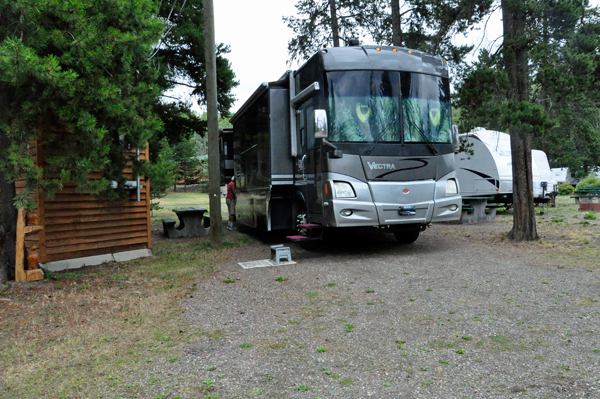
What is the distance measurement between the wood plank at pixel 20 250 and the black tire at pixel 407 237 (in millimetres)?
6963

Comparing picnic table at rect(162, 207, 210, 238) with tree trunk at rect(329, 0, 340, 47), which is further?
tree trunk at rect(329, 0, 340, 47)

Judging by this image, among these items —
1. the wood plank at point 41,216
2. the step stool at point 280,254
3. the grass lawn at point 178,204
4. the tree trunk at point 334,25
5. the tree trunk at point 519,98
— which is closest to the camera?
the wood plank at point 41,216

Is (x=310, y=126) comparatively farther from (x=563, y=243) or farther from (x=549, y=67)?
(x=563, y=243)

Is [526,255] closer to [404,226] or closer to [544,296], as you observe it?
[404,226]

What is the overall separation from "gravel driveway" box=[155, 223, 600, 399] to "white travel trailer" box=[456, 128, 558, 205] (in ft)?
34.6

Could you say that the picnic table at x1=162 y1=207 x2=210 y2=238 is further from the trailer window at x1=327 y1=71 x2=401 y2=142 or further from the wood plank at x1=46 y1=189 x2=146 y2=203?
the trailer window at x1=327 y1=71 x2=401 y2=142

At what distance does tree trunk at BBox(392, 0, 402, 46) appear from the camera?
47.8ft

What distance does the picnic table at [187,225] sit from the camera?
42.5 ft

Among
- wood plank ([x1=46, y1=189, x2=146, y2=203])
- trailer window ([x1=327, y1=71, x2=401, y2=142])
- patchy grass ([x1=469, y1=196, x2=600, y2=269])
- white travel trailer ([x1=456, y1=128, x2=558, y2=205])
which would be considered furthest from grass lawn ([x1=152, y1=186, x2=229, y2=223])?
patchy grass ([x1=469, y1=196, x2=600, y2=269])

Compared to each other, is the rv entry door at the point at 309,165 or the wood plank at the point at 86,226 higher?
the rv entry door at the point at 309,165

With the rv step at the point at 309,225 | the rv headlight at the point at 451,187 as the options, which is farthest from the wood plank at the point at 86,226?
the rv headlight at the point at 451,187

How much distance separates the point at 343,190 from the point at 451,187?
7.09ft

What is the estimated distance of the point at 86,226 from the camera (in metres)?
8.21

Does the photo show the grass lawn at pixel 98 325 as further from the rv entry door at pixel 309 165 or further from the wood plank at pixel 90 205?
the rv entry door at pixel 309 165
